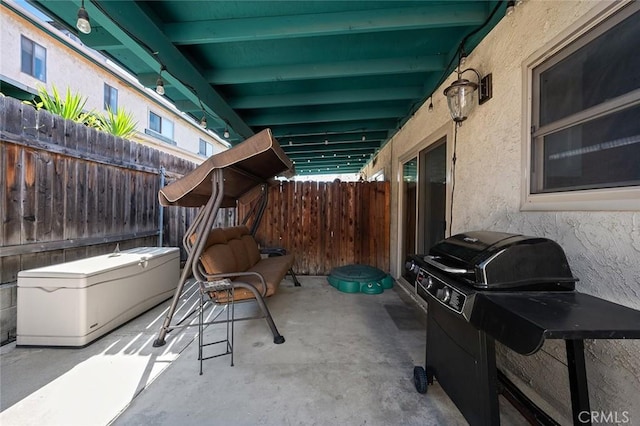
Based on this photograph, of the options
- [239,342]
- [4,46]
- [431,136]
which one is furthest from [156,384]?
[4,46]

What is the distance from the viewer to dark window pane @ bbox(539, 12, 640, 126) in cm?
124

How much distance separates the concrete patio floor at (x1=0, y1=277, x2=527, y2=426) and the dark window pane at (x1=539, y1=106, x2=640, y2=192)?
5.31ft

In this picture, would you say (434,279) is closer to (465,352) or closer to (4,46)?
(465,352)

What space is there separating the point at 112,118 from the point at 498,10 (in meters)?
5.13

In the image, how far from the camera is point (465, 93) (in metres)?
2.28

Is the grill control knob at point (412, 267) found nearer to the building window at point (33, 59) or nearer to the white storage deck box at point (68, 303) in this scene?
the white storage deck box at point (68, 303)

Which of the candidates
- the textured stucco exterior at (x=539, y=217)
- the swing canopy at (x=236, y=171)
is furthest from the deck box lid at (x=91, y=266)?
the textured stucco exterior at (x=539, y=217)

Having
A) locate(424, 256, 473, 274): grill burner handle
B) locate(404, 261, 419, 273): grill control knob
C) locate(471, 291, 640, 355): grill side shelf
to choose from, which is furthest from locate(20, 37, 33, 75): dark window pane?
locate(471, 291, 640, 355): grill side shelf

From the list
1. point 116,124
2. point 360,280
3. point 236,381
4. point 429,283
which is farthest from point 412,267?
point 116,124

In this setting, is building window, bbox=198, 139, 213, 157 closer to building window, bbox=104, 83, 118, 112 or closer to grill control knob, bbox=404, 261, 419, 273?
building window, bbox=104, 83, 118, 112

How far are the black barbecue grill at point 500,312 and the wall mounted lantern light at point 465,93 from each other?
4.41ft

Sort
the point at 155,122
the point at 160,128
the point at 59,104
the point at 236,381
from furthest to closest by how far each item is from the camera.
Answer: the point at 160,128 → the point at 155,122 → the point at 59,104 → the point at 236,381

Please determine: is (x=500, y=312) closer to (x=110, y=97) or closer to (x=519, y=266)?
(x=519, y=266)

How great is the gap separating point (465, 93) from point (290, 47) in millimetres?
1869
